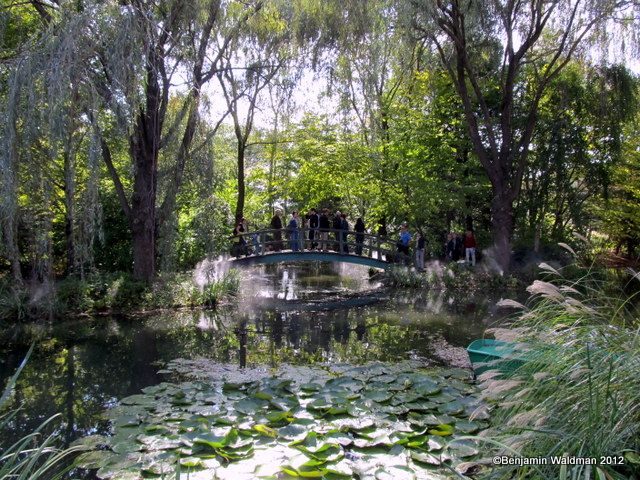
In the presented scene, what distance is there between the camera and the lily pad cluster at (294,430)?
403cm

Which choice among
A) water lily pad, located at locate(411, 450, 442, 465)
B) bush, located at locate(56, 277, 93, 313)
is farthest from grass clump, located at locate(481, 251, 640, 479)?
bush, located at locate(56, 277, 93, 313)

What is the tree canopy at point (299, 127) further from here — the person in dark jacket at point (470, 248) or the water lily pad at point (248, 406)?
the water lily pad at point (248, 406)

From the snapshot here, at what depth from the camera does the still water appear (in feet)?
20.8

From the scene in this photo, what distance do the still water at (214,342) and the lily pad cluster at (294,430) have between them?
782 mm

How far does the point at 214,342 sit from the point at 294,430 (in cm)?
476

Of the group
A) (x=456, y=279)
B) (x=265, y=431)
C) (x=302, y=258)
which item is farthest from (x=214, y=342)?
(x=456, y=279)

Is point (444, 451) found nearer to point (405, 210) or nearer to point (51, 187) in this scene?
point (51, 187)

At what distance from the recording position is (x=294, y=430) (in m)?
4.62

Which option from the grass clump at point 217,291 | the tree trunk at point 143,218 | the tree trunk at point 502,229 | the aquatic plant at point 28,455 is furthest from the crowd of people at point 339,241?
the aquatic plant at point 28,455

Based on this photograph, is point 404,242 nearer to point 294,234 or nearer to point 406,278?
point 406,278

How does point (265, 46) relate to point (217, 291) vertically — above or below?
above

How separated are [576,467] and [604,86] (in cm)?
1880

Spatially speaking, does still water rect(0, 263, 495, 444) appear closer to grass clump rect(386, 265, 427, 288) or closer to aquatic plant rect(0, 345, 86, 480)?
aquatic plant rect(0, 345, 86, 480)

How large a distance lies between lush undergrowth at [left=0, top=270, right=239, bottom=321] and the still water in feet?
1.32
